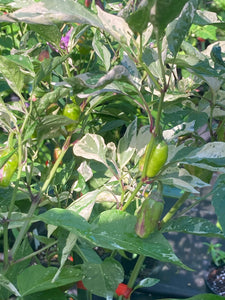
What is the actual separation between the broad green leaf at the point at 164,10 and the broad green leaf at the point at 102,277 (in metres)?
0.33

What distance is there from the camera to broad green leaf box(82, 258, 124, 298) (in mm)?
522

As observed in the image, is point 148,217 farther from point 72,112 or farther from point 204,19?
point 204,19

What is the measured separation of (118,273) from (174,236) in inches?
64.0

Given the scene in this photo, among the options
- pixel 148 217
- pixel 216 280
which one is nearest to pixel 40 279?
pixel 148 217

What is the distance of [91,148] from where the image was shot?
537 millimetres

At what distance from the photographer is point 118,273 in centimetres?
54

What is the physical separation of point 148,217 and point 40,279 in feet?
0.54

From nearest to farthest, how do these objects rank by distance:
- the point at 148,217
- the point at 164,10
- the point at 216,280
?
1. the point at 164,10
2. the point at 148,217
3. the point at 216,280

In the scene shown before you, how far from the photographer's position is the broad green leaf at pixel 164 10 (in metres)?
0.32

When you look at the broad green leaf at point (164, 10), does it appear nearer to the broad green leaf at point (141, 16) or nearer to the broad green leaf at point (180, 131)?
the broad green leaf at point (141, 16)

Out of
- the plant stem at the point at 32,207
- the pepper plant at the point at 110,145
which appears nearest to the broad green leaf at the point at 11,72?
the pepper plant at the point at 110,145

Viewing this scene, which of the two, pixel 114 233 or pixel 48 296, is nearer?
pixel 114 233

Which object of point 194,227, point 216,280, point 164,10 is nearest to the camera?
point 164,10

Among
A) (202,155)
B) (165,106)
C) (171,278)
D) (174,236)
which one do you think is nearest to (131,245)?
(202,155)
